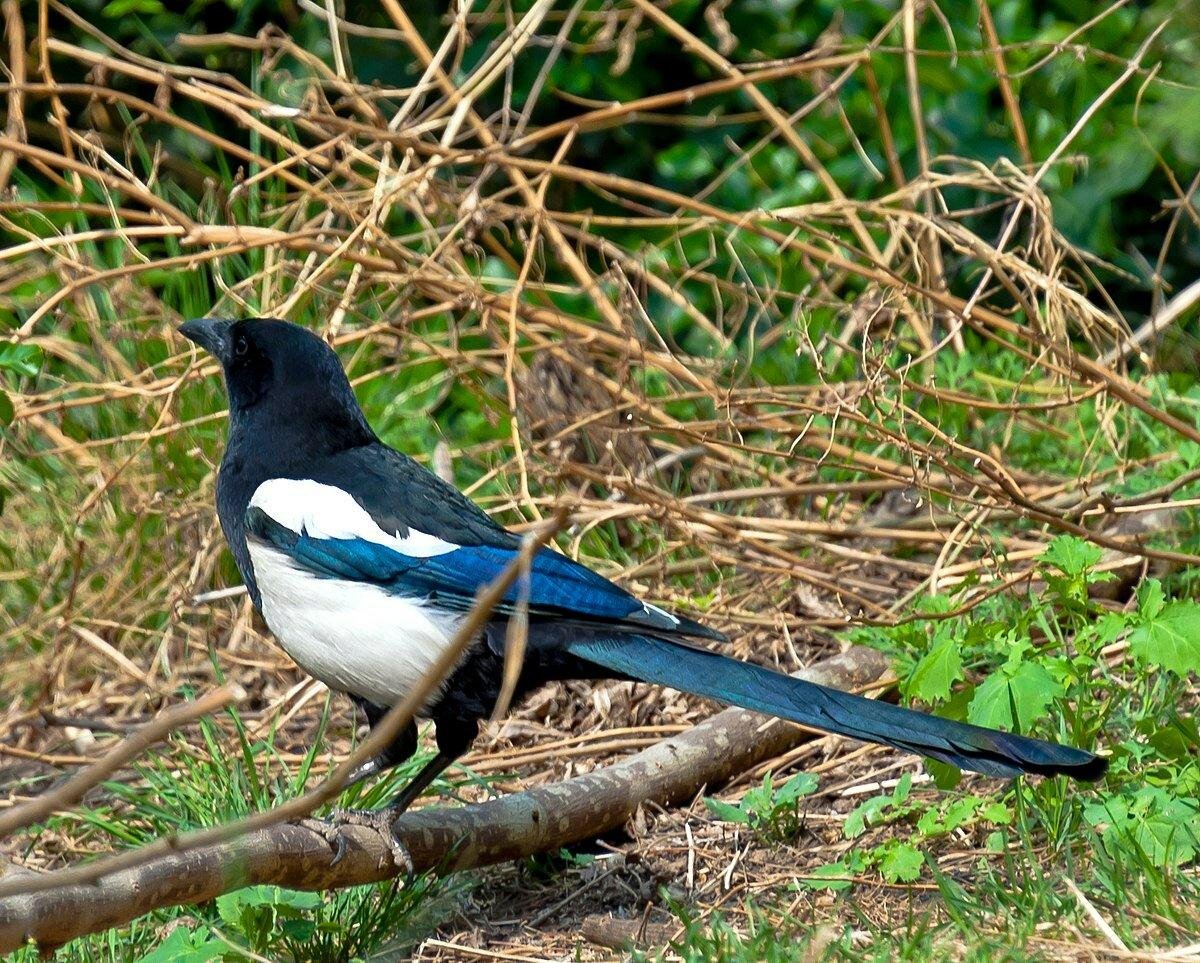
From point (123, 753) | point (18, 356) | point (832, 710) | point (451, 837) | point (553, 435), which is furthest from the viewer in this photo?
point (553, 435)

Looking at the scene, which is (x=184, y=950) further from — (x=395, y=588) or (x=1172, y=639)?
(x=1172, y=639)

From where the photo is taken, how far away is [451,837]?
8.82 feet

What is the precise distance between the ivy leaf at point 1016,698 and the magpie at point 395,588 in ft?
0.47

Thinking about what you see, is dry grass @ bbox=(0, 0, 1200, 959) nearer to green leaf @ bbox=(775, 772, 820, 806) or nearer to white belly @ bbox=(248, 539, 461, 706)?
green leaf @ bbox=(775, 772, 820, 806)

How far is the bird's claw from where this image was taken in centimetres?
257

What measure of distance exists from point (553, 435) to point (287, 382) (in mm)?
1240

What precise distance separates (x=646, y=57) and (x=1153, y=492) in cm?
348

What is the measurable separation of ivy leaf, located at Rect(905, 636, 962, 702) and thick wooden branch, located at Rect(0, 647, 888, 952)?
666 millimetres

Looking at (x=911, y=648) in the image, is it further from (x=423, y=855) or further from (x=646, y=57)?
(x=646, y=57)

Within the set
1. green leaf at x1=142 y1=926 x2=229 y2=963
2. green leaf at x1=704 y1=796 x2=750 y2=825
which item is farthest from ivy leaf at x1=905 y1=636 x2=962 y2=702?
green leaf at x1=142 y1=926 x2=229 y2=963

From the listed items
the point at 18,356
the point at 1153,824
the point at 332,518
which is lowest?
the point at 1153,824

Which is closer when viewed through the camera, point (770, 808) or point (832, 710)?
point (832, 710)

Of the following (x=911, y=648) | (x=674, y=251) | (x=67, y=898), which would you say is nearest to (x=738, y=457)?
(x=911, y=648)

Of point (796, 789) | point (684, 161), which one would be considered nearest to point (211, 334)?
point (796, 789)
